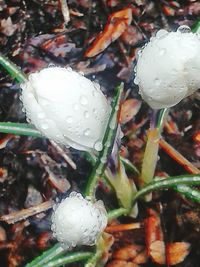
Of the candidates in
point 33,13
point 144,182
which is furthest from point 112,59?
point 144,182

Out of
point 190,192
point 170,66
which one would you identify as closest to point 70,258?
point 190,192

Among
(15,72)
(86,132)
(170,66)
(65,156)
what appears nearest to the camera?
(170,66)

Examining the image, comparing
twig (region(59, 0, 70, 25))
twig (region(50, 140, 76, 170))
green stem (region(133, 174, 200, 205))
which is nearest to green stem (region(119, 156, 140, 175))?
green stem (region(133, 174, 200, 205))

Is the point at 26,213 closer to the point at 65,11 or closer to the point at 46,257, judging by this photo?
the point at 46,257

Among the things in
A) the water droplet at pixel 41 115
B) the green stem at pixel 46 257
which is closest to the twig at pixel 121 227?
the green stem at pixel 46 257

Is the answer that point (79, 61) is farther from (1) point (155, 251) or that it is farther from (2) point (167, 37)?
(2) point (167, 37)

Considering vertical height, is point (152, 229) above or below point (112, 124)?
below

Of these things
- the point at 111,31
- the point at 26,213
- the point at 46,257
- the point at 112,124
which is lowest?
the point at 26,213
